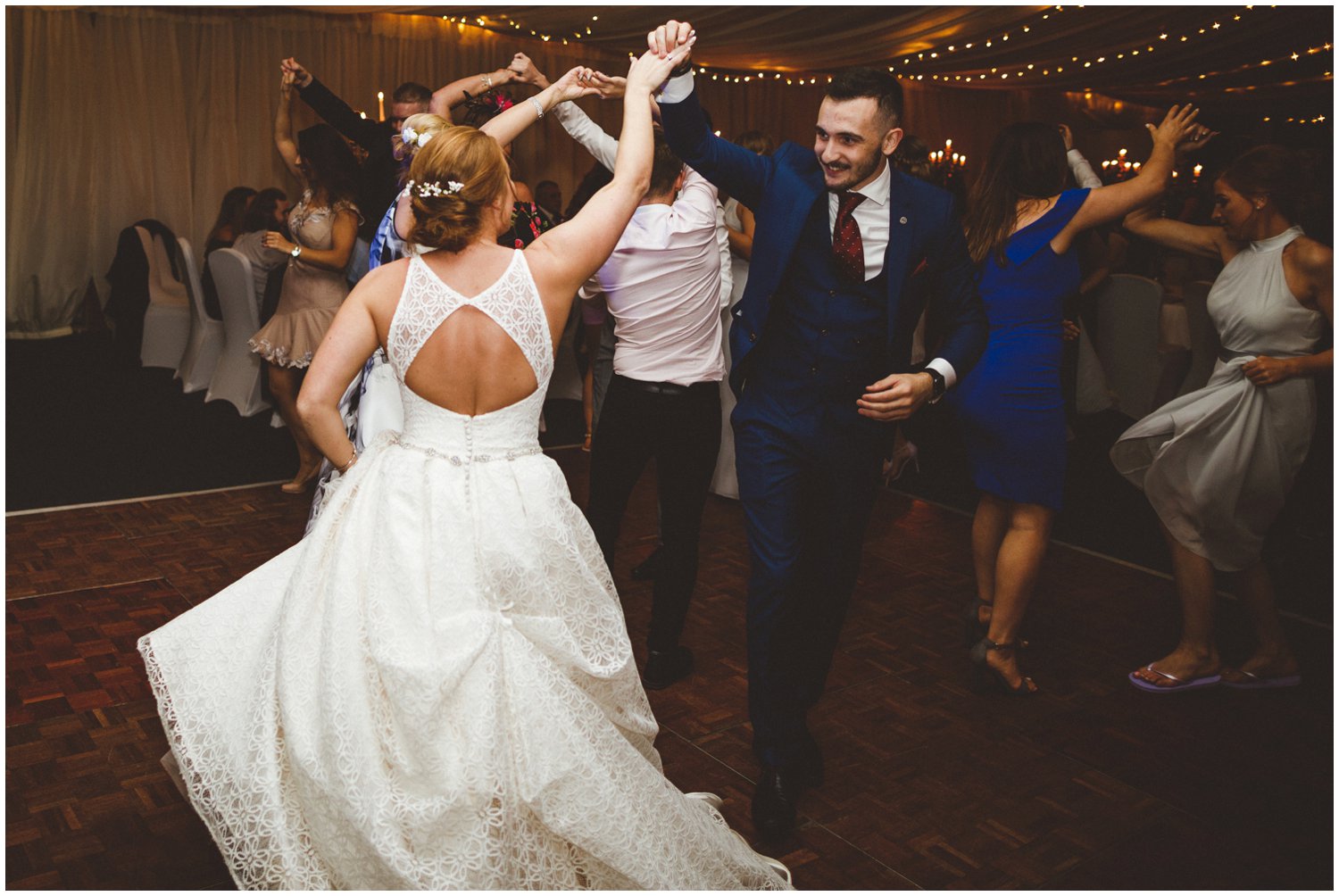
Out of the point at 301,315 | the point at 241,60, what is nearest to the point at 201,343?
the point at 301,315

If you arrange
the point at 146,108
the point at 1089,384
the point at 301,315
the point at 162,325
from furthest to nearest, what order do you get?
the point at 146,108, the point at 162,325, the point at 1089,384, the point at 301,315

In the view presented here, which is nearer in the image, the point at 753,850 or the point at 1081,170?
the point at 753,850

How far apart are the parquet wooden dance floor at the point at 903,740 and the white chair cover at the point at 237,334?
2.22m

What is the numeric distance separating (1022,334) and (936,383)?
0.76 metres

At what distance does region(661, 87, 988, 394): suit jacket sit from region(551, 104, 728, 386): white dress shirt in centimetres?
60

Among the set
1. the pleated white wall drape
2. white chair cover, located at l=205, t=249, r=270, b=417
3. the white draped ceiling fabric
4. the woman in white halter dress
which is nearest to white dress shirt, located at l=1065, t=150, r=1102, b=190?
the woman in white halter dress

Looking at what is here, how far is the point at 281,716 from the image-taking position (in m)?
1.86

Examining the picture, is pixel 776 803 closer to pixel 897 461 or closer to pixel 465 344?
pixel 465 344

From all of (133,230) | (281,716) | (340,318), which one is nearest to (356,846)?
(281,716)

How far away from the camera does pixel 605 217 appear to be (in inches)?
77.2

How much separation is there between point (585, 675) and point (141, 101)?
9.06 meters

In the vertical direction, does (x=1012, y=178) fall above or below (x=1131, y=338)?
above

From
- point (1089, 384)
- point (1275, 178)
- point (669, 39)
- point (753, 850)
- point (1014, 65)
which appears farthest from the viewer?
point (1014, 65)

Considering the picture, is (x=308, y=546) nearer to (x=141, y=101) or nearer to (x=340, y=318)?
(x=340, y=318)
